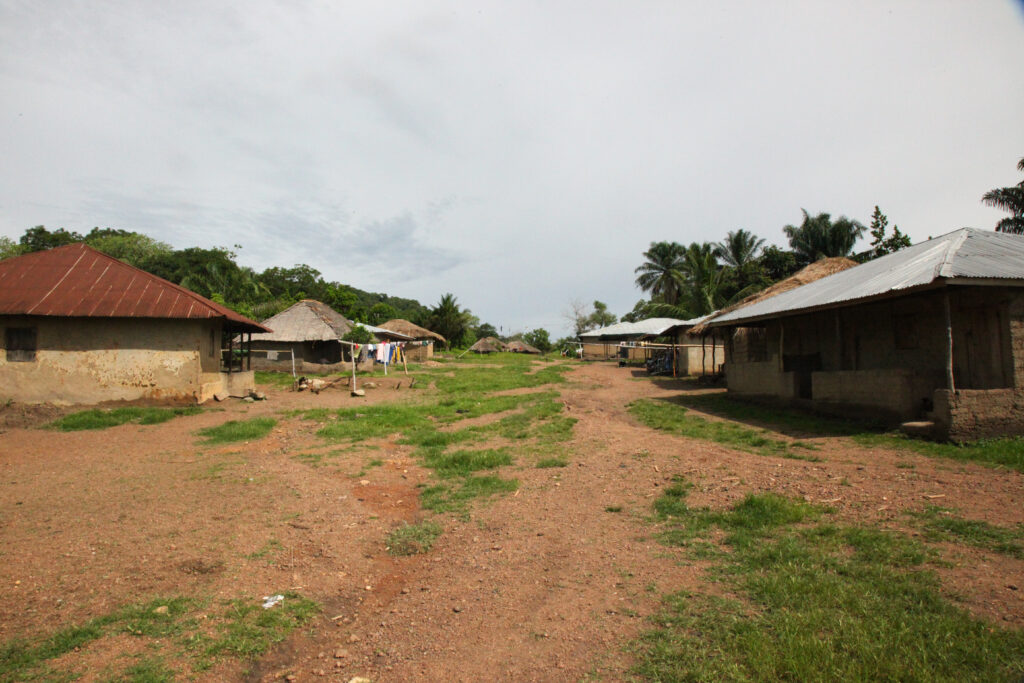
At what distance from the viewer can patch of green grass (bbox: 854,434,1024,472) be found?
22.9 feet

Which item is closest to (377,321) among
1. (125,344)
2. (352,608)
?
(125,344)

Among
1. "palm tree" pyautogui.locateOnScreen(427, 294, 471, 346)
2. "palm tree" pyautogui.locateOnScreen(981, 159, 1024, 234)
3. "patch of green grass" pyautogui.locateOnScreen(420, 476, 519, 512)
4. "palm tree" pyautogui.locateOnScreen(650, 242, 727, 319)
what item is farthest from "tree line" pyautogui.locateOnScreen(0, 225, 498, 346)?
"palm tree" pyautogui.locateOnScreen(981, 159, 1024, 234)

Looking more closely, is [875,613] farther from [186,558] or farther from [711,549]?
[186,558]

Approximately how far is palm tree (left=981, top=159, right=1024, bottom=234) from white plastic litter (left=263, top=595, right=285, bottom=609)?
34323mm

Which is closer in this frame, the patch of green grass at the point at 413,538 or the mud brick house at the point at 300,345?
the patch of green grass at the point at 413,538

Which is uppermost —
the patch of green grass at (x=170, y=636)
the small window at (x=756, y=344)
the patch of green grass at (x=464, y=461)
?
the small window at (x=756, y=344)

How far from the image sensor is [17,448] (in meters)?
9.62

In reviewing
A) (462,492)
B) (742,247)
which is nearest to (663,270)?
(742,247)

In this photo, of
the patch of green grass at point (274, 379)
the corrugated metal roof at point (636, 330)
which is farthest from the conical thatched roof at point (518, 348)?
the patch of green grass at point (274, 379)

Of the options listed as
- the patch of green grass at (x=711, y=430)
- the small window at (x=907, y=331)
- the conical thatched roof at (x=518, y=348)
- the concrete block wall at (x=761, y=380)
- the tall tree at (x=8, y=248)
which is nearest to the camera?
the patch of green grass at (x=711, y=430)

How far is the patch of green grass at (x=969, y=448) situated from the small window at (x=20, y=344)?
64.7 feet

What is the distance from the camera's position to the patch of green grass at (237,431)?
10609 mm

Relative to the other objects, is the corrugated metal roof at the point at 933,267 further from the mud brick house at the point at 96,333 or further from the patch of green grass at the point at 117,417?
the mud brick house at the point at 96,333

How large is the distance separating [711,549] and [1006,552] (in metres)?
2.26
